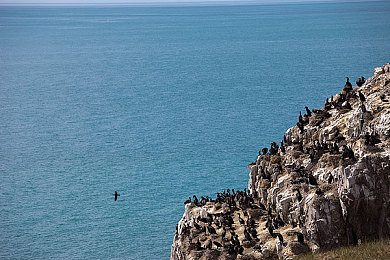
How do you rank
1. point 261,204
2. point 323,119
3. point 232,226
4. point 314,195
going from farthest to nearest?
point 323,119 → point 261,204 → point 232,226 → point 314,195

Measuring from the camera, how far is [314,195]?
3203cm

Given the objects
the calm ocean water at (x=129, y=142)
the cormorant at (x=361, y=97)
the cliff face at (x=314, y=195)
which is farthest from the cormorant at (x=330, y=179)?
the calm ocean water at (x=129, y=142)

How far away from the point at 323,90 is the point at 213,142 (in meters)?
54.9

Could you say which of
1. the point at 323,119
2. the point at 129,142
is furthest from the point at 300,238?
the point at 129,142

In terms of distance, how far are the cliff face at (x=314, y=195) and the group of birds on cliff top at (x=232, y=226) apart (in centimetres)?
6

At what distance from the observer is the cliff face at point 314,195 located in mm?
30844

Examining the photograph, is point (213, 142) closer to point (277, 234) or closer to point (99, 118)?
point (99, 118)

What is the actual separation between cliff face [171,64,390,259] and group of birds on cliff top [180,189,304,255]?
65 millimetres

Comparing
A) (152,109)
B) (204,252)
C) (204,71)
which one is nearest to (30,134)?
(152,109)

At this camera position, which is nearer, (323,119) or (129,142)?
(323,119)

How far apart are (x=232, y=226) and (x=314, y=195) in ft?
27.6

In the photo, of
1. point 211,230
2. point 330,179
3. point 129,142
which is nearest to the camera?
point 330,179

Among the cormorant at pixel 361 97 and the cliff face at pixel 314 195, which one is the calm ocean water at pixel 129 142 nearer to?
the cliff face at pixel 314 195

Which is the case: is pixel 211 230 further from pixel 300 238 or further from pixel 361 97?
pixel 361 97
